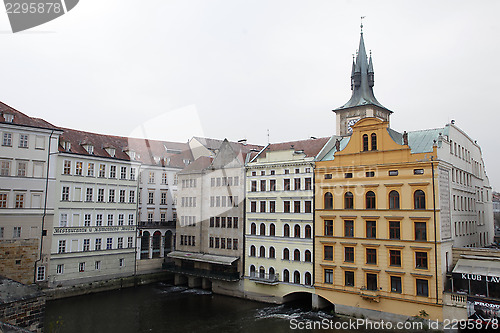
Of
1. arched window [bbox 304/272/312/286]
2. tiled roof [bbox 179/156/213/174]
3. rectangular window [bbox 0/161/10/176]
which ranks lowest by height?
arched window [bbox 304/272/312/286]

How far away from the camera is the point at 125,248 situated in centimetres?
4591

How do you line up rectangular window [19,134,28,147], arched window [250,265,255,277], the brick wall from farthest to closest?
1. arched window [250,265,255,277]
2. rectangular window [19,134,28,147]
3. the brick wall

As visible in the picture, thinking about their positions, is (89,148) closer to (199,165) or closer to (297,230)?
(199,165)

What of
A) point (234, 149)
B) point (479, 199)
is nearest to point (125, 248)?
point (234, 149)

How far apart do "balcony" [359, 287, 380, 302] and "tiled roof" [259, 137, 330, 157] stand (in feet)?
41.7

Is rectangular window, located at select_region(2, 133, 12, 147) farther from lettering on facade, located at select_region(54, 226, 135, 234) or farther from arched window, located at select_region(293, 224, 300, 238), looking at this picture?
arched window, located at select_region(293, 224, 300, 238)

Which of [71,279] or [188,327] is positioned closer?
[188,327]

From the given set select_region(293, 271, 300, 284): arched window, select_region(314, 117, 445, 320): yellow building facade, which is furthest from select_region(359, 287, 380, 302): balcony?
select_region(293, 271, 300, 284): arched window

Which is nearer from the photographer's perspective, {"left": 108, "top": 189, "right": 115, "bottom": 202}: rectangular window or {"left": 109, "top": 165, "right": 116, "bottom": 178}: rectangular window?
{"left": 108, "top": 189, "right": 115, "bottom": 202}: rectangular window

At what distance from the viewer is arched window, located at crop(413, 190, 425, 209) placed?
30.3m

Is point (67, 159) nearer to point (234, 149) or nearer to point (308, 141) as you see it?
point (234, 149)

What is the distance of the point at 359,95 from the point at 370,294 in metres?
33.7

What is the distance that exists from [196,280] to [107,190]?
548 inches

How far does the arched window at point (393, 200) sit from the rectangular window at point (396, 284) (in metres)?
5.34
